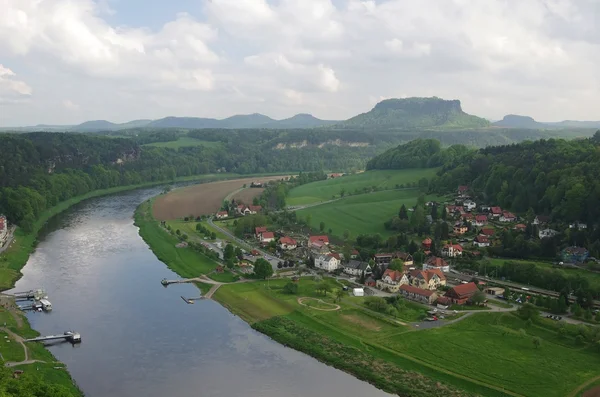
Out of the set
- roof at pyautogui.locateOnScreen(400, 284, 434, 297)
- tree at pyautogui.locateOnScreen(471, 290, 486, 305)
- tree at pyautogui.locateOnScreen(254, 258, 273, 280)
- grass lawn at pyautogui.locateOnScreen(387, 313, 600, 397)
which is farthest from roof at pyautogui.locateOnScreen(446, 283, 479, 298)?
tree at pyautogui.locateOnScreen(254, 258, 273, 280)

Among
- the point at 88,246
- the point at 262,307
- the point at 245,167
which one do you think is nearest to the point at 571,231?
the point at 262,307

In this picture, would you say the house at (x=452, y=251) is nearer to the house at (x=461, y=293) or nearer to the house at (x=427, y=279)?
the house at (x=427, y=279)

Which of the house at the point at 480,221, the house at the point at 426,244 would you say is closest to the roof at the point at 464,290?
the house at the point at 426,244

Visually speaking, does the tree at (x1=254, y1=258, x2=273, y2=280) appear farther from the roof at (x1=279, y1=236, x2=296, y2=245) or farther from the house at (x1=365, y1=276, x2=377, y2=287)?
the roof at (x1=279, y1=236, x2=296, y2=245)

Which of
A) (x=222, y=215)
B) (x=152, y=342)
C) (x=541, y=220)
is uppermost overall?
(x=541, y=220)

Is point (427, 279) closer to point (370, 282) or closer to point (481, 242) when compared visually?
point (370, 282)

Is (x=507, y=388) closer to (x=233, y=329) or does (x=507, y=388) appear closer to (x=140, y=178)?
(x=233, y=329)

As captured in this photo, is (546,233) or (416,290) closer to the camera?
(416,290)

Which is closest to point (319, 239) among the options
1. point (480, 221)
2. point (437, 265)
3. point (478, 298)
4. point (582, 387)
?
point (437, 265)
